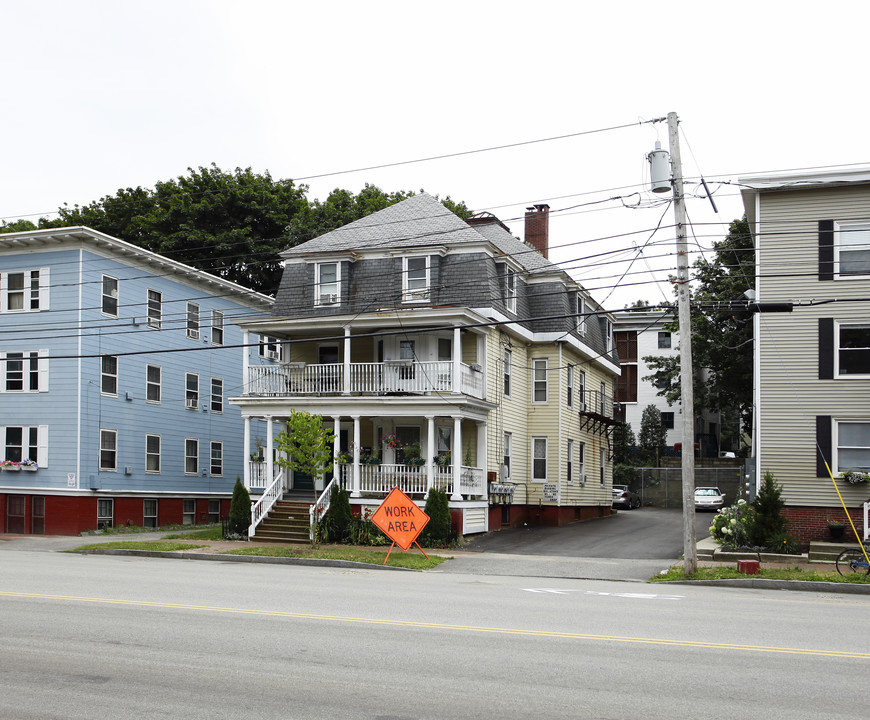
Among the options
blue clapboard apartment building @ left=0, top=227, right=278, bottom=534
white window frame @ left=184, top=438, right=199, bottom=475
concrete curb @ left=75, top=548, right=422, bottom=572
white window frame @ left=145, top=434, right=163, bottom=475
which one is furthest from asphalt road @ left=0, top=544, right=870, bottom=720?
white window frame @ left=184, top=438, right=199, bottom=475

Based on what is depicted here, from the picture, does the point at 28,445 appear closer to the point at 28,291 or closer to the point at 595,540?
the point at 28,291

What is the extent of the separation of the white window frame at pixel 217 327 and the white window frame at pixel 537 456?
1307 centimetres

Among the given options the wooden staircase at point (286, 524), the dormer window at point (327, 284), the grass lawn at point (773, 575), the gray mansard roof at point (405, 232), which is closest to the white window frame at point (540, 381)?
the gray mansard roof at point (405, 232)

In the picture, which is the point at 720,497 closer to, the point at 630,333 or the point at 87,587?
the point at 630,333

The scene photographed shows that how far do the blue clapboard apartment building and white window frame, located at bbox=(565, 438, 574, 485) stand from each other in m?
12.2

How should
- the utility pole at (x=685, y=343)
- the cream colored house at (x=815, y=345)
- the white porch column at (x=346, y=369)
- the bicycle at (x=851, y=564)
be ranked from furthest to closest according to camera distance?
the white porch column at (x=346, y=369) < the cream colored house at (x=815, y=345) < the utility pole at (x=685, y=343) < the bicycle at (x=851, y=564)

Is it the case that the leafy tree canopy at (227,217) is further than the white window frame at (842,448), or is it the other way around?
the leafy tree canopy at (227,217)

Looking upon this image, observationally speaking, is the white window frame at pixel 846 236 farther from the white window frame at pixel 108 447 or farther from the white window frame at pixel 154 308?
the white window frame at pixel 108 447

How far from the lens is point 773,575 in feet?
58.4

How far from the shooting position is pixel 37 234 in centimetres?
2961

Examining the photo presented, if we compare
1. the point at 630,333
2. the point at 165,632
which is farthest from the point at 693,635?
the point at 630,333

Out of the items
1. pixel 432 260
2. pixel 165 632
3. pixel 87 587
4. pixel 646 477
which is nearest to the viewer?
pixel 165 632

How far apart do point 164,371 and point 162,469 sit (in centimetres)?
360

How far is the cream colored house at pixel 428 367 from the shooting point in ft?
88.9
